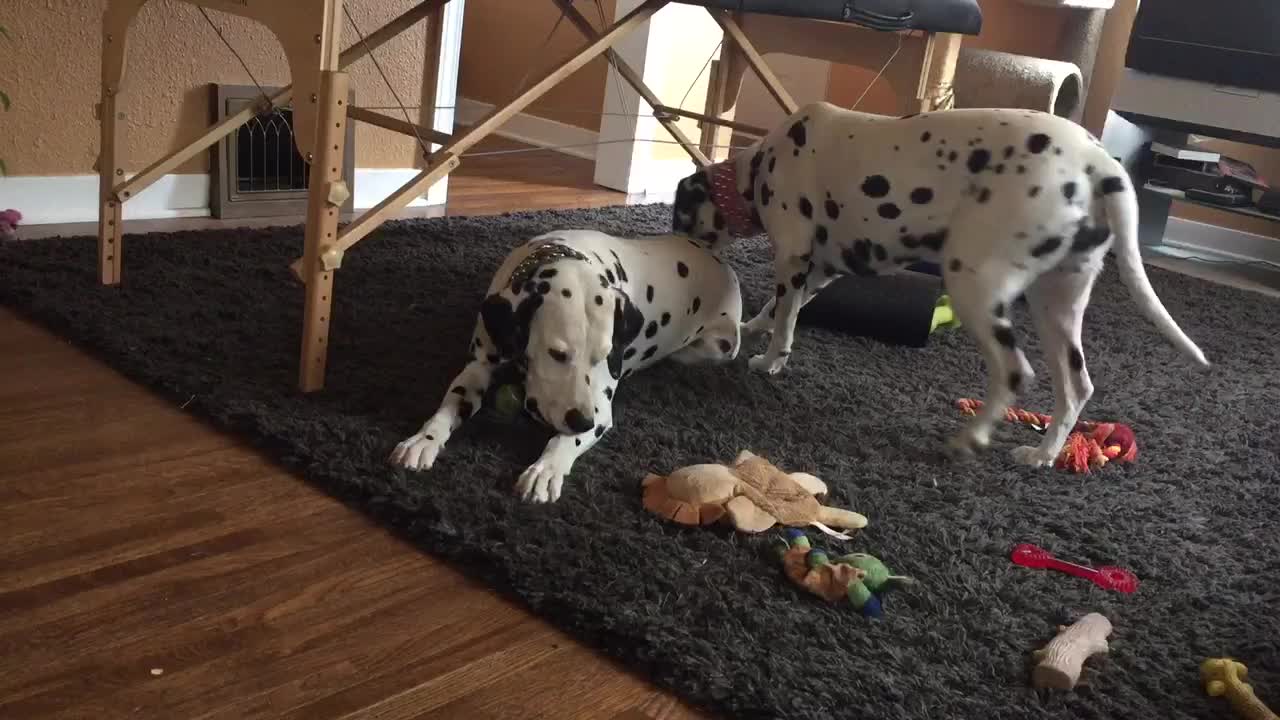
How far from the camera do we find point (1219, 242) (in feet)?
13.2

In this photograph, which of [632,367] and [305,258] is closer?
[305,258]

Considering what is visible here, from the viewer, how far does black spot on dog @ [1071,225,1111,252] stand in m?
1.60

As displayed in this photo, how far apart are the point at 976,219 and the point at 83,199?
2.03 m

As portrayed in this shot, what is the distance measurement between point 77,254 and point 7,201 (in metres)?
0.35

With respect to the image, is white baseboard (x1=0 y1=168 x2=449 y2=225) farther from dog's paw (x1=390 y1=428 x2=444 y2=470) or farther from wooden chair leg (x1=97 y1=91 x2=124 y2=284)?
dog's paw (x1=390 y1=428 x2=444 y2=470)

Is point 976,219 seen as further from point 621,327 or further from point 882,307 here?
point 882,307

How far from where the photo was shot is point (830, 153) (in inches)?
73.2

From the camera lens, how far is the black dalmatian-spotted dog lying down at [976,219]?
1.60m

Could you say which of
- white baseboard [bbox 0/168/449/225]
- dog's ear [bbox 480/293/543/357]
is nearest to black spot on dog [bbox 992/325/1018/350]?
dog's ear [bbox 480/293/543/357]

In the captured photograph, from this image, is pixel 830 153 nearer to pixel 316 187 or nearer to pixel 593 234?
pixel 593 234

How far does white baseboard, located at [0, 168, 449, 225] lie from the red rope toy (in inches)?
56.3

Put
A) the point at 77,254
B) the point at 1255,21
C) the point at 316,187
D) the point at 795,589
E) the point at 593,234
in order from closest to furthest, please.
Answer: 1. the point at 795,589
2. the point at 316,187
3. the point at 593,234
4. the point at 77,254
5. the point at 1255,21

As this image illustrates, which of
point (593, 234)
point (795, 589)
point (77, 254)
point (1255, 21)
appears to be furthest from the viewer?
point (1255, 21)

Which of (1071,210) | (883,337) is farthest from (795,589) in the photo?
(883,337)
